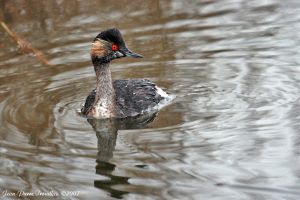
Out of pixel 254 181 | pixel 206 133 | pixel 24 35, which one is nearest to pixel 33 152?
pixel 206 133

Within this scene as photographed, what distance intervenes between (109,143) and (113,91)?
3.79 feet

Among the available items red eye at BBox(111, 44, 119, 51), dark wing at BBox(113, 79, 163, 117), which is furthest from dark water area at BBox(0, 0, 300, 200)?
red eye at BBox(111, 44, 119, 51)

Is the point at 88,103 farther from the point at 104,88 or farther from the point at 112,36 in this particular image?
the point at 112,36

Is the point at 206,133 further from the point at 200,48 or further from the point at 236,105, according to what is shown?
the point at 200,48

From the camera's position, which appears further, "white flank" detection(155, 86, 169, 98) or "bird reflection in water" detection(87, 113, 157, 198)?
"white flank" detection(155, 86, 169, 98)

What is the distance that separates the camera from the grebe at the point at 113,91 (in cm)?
895

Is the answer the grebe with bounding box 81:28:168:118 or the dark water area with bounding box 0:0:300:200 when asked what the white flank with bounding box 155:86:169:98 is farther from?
the dark water area with bounding box 0:0:300:200

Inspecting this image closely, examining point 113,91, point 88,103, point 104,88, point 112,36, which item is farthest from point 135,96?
point 112,36

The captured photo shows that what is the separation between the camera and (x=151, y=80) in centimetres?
1040

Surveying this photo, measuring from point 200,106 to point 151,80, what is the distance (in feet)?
5.08

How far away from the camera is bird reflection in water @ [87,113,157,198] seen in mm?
6917

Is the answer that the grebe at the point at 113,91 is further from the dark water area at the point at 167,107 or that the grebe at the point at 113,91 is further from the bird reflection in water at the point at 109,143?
the dark water area at the point at 167,107

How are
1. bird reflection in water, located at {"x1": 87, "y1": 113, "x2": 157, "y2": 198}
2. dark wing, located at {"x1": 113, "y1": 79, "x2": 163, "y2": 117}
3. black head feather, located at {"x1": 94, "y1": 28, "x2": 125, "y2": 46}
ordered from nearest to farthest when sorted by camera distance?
bird reflection in water, located at {"x1": 87, "y1": 113, "x2": 157, "y2": 198}
black head feather, located at {"x1": 94, "y1": 28, "x2": 125, "y2": 46}
dark wing, located at {"x1": 113, "y1": 79, "x2": 163, "y2": 117}

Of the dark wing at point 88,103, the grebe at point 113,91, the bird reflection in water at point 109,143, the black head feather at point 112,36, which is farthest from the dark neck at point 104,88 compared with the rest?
the black head feather at point 112,36
